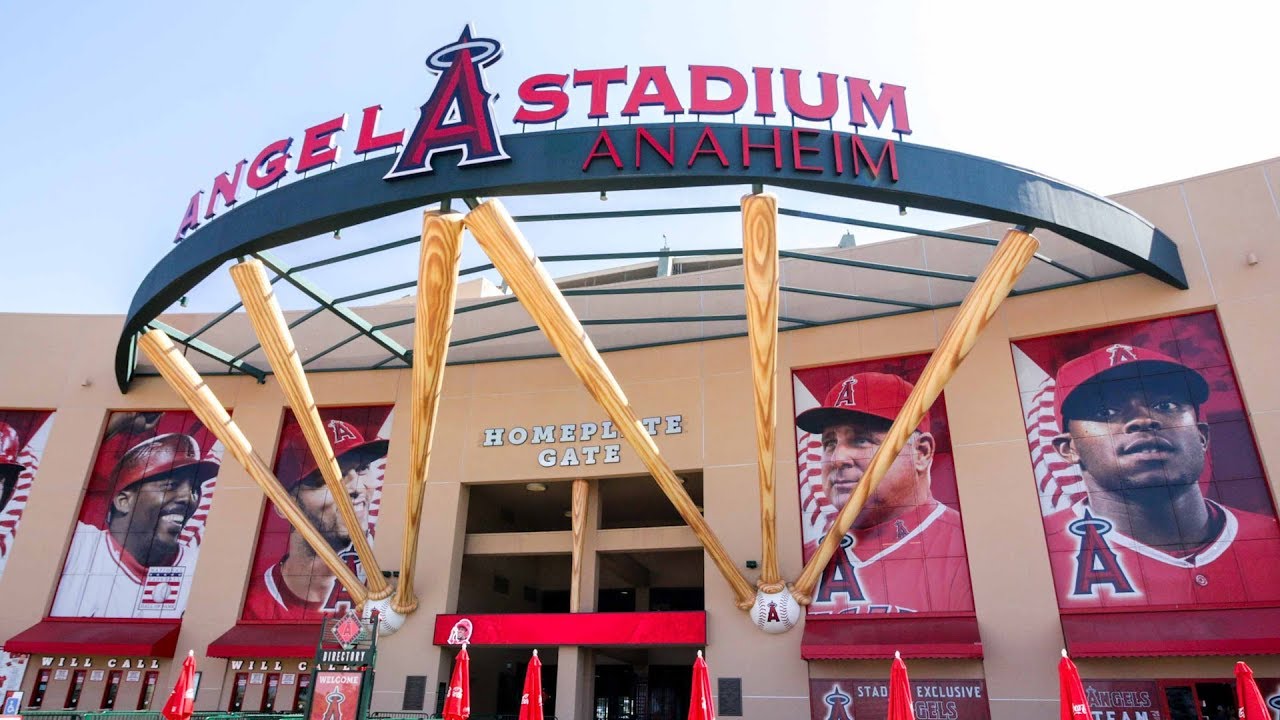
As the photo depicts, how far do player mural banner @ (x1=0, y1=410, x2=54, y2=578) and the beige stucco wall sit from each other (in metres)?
0.63

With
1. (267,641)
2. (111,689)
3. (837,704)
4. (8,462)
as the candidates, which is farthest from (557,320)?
(8,462)

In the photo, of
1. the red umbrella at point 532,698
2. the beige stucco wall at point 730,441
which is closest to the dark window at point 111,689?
the beige stucco wall at point 730,441

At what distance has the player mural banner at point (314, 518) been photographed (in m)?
29.2

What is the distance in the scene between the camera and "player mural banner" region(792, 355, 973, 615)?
2394 centimetres

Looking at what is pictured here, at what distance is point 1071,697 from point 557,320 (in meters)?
12.9

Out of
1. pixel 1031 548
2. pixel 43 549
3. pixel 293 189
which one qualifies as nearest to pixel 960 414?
pixel 1031 548

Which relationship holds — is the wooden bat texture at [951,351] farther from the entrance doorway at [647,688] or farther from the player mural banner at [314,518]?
the player mural banner at [314,518]

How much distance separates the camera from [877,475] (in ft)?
74.0

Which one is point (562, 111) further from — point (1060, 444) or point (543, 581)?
point (543, 581)

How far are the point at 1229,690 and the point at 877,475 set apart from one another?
9650mm

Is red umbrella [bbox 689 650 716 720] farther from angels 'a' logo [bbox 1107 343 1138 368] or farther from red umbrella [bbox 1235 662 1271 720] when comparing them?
angels 'a' logo [bbox 1107 343 1138 368]

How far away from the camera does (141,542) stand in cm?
3094

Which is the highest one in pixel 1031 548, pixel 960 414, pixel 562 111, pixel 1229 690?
pixel 562 111

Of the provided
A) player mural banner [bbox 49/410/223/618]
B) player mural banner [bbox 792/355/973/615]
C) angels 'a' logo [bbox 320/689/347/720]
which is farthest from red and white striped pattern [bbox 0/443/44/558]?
player mural banner [bbox 792/355/973/615]
